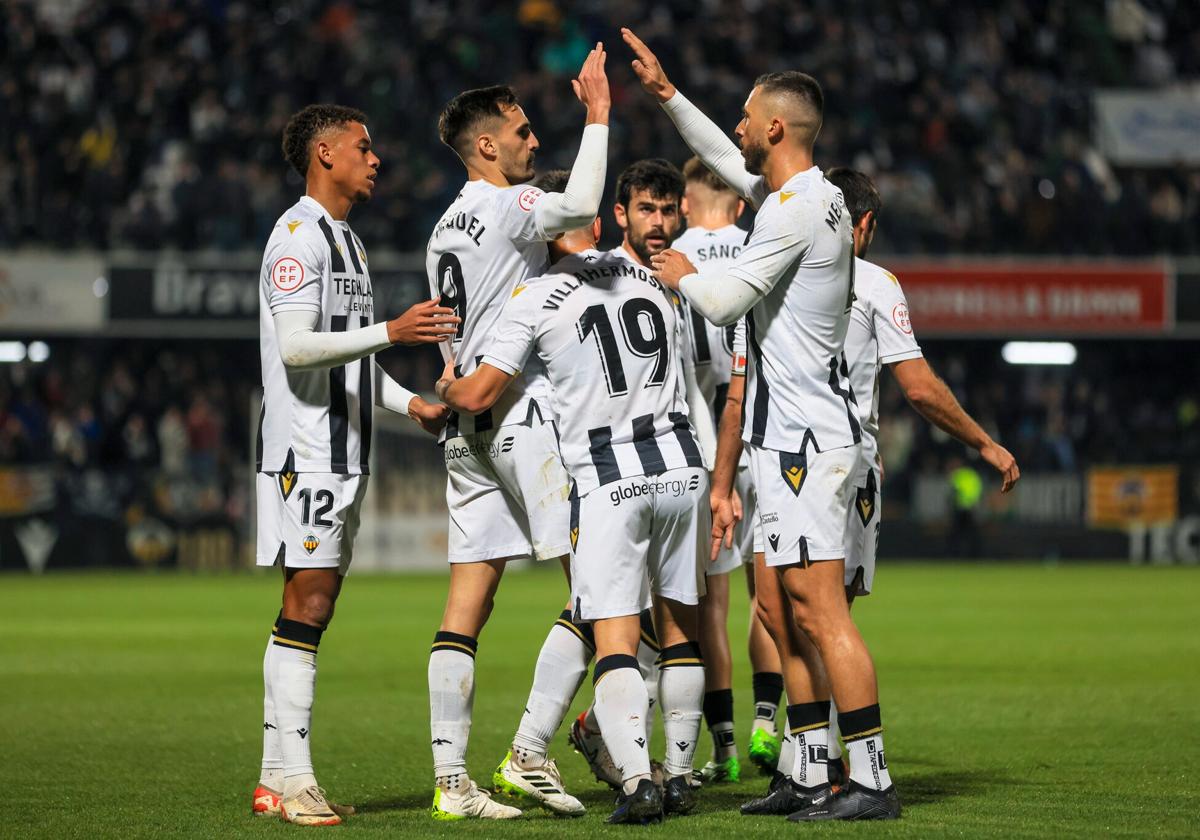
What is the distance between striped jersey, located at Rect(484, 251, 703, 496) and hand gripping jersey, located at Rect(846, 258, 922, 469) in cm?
82

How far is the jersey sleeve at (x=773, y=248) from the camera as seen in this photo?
5.59 m

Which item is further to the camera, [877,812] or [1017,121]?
[1017,121]

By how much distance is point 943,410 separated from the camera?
19.8ft

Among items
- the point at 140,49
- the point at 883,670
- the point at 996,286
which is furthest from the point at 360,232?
the point at 883,670

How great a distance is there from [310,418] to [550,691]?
52.0 inches

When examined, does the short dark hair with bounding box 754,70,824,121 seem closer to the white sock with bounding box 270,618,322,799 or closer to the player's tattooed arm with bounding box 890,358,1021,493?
the player's tattooed arm with bounding box 890,358,1021,493

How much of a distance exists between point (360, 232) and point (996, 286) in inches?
373

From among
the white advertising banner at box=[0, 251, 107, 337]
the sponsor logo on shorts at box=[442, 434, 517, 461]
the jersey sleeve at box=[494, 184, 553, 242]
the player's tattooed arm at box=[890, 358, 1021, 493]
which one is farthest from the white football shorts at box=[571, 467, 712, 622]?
the white advertising banner at box=[0, 251, 107, 337]

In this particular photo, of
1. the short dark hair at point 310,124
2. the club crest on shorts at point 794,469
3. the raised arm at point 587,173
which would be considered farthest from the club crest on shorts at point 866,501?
the short dark hair at point 310,124

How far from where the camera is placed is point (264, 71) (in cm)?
2458

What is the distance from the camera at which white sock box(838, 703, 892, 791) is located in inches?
217

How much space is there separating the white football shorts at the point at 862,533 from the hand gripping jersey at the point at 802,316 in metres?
0.45

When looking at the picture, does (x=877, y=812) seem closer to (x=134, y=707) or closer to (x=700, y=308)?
(x=700, y=308)

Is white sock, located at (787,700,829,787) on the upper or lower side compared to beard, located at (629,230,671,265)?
lower
